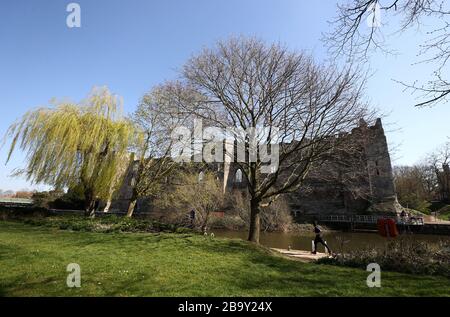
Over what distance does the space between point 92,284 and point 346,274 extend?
570 centimetres

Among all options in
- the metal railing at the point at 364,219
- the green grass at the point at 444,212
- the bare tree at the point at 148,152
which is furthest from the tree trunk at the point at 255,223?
the green grass at the point at 444,212

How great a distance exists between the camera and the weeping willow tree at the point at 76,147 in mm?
18594

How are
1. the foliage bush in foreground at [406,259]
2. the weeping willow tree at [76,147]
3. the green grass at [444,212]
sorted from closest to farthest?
the foliage bush in foreground at [406,259] → the weeping willow tree at [76,147] → the green grass at [444,212]

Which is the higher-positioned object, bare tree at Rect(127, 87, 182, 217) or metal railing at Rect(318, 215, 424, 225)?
bare tree at Rect(127, 87, 182, 217)

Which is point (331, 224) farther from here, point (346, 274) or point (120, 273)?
point (120, 273)

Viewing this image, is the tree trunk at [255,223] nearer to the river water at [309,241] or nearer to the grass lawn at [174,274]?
the grass lawn at [174,274]

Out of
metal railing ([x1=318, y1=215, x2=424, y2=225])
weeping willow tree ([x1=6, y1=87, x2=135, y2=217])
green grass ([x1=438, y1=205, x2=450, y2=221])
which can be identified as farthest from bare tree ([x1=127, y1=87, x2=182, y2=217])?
green grass ([x1=438, y1=205, x2=450, y2=221])

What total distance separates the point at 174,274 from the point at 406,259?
20.7 feet

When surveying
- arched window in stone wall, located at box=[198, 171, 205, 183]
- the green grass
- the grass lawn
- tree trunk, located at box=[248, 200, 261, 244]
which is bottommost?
the grass lawn

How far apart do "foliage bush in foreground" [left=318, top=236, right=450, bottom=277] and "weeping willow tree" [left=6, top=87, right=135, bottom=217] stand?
15150 millimetres

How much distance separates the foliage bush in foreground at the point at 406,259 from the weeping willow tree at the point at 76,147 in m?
15.1

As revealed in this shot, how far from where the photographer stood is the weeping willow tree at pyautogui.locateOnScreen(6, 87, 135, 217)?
1859 centimetres

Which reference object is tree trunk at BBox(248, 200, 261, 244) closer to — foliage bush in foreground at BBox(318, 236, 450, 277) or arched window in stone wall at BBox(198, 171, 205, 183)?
foliage bush in foreground at BBox(318, 236, 450, 277)

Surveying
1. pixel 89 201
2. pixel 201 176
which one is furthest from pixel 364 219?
pixel 89 201
